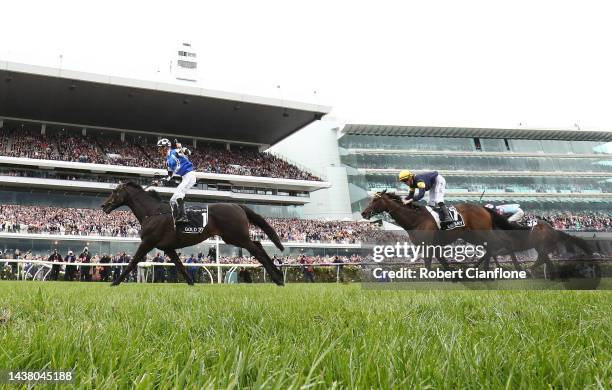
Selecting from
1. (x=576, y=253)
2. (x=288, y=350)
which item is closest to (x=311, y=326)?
(x=288, y=350)

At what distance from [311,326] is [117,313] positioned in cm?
134

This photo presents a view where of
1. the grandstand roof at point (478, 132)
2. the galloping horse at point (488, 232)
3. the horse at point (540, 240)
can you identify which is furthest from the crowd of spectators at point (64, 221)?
the grandstand roof at point (478, 132)

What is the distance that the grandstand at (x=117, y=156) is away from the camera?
126ft

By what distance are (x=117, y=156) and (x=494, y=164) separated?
49.5 m

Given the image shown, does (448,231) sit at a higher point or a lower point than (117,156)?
lower

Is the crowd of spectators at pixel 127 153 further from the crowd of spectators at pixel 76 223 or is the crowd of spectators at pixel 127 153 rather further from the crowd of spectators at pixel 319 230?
the crowd of spectators at pixel 319 230

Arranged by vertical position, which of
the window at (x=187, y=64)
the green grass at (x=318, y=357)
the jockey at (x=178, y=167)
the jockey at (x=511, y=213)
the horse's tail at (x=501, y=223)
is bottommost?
the green grass at (x=318, y=357)

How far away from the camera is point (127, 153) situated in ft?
156

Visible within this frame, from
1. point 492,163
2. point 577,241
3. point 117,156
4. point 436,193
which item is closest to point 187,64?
point 117,156

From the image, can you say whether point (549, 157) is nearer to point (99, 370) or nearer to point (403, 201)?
point (403, 201)

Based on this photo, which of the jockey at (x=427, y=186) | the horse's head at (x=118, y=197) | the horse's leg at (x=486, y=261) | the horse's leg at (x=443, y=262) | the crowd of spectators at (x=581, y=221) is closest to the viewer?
the horse's leg at (x=443, y=262)

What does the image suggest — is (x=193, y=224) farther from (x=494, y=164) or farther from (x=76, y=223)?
(x=494, y=164)

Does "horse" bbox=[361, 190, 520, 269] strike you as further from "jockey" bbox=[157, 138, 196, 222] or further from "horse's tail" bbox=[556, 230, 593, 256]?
"jockey" bbox=[157, 138, 196, 222]

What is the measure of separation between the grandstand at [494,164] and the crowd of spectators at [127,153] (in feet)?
45.4
